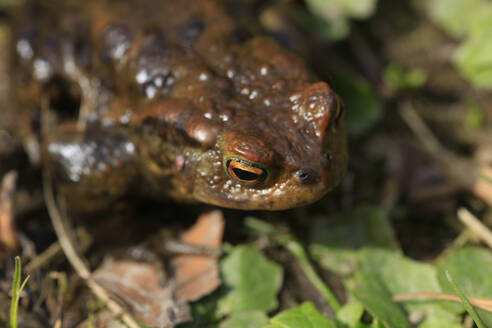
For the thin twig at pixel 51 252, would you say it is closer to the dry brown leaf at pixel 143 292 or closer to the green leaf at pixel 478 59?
the dry brown leaf at pixel 143 292

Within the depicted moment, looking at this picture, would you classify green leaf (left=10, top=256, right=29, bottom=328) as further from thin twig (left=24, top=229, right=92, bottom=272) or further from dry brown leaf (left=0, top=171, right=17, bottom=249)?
dry brown leaf (left=0, top=171, right=17, bottom=249)

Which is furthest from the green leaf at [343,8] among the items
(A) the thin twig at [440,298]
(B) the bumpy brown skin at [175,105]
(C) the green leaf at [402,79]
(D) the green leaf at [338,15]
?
(A) the thin twig at [440,298]

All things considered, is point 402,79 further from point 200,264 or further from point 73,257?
point 73,257

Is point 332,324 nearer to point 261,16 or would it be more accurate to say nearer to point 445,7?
point 261,16

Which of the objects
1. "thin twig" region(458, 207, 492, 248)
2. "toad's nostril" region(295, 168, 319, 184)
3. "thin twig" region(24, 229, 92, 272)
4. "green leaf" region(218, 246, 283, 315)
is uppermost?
"toad's nostril" region(295, 168, 319, 184)

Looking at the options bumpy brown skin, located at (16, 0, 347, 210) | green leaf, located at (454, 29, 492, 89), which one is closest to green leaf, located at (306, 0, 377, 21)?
green leaf, located at (454, 29, 492, 89)

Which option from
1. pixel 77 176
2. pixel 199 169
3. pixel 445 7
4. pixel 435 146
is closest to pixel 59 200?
pixel 77 176
